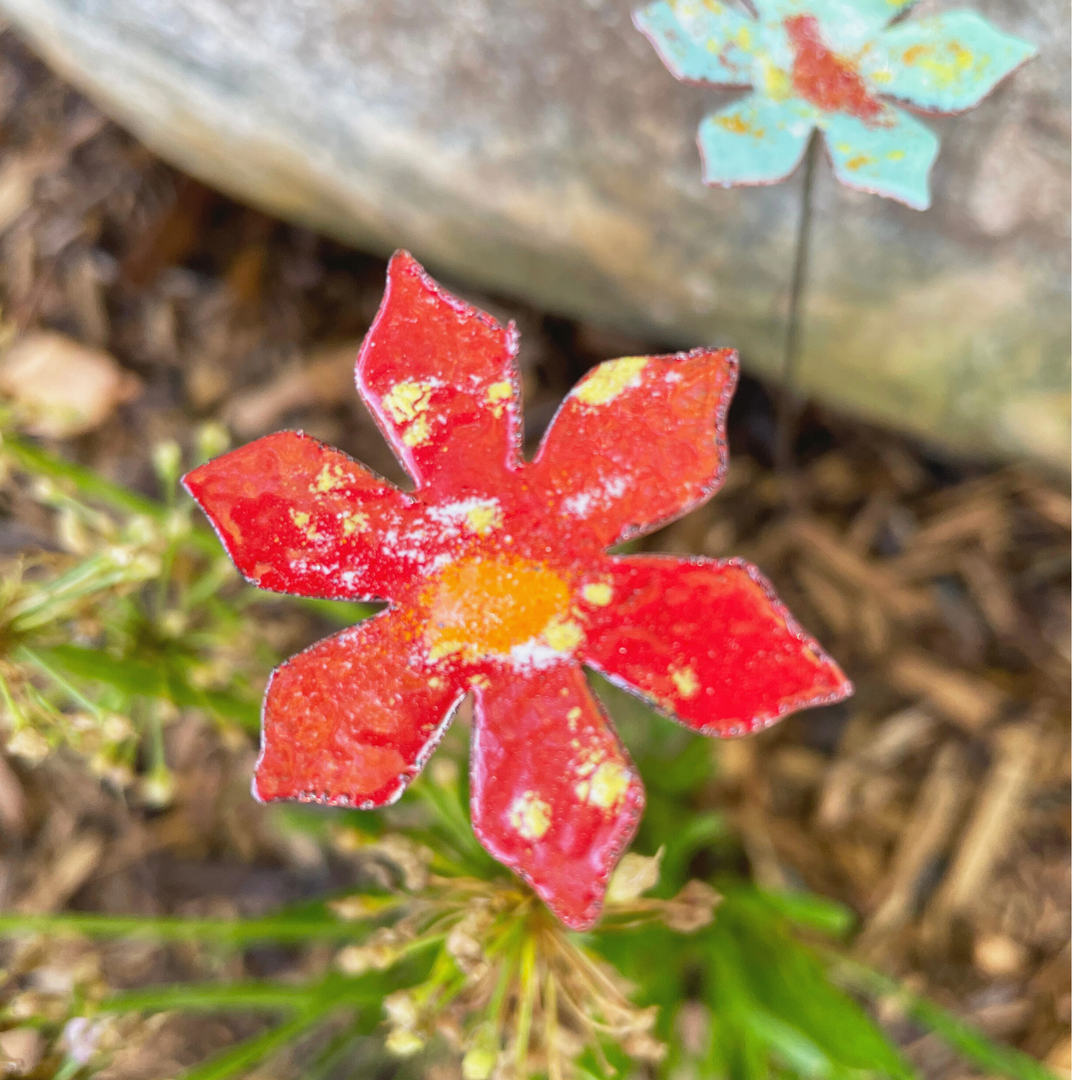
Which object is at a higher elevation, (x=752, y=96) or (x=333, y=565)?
(x=752, y=96)

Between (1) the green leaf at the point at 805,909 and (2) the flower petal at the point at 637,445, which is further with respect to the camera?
(1) the green leaf at the point at 805,909

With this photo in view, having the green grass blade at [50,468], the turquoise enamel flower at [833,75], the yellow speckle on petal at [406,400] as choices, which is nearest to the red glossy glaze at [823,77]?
the turquoise enamel flower at [833,75]

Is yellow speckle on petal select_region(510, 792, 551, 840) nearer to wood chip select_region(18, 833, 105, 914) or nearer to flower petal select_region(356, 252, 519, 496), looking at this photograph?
flower petal select_region(356, 252, 519, 496)

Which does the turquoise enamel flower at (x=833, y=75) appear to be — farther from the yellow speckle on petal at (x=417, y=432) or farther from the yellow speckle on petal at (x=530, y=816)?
the yellow speckle on petal at (x=530, y=816)

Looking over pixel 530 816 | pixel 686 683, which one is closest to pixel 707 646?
pixel 686 683

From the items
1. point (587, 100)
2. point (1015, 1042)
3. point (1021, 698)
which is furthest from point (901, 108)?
point (1015, 1042)

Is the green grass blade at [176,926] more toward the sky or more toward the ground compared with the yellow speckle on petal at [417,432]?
more toward the ground

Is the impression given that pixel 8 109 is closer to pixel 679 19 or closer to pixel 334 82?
pixel 334 82
